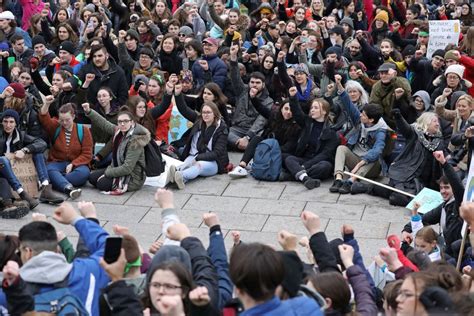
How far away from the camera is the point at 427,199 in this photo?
1189 centimetres

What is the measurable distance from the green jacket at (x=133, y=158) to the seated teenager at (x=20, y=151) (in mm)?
757

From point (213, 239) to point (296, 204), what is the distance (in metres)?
5.62

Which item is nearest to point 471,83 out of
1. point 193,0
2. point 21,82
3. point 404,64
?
point 404,64

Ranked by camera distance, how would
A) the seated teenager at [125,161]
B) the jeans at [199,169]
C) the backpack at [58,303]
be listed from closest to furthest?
the backpack at [58,303] < the seated teenager at [125,161] < the jeans at [199,169]

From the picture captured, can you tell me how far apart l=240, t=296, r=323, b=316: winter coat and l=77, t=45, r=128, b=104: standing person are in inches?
358

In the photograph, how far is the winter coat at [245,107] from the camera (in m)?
14.4

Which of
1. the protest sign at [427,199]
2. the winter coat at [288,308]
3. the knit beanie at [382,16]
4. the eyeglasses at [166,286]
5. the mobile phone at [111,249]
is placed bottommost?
the knit beanie at [382,16]

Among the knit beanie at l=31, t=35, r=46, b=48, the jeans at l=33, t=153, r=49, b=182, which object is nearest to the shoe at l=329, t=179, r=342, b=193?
the jeans at l=33, t=153, r=49, b=182

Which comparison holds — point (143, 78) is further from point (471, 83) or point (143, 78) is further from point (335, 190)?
point (471, 83)

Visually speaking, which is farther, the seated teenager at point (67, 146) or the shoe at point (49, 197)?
the seated teenager at point (67, 146)

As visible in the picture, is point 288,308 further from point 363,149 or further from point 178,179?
point 363,149

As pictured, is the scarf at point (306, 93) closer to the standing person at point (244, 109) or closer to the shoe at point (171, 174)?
the standing person at point (244, 109)

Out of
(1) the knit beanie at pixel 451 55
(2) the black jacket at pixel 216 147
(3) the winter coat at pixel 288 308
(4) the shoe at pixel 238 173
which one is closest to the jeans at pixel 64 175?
(2) the black jacket at pixel 216 147

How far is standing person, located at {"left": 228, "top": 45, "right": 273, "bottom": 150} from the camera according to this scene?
1436cm
